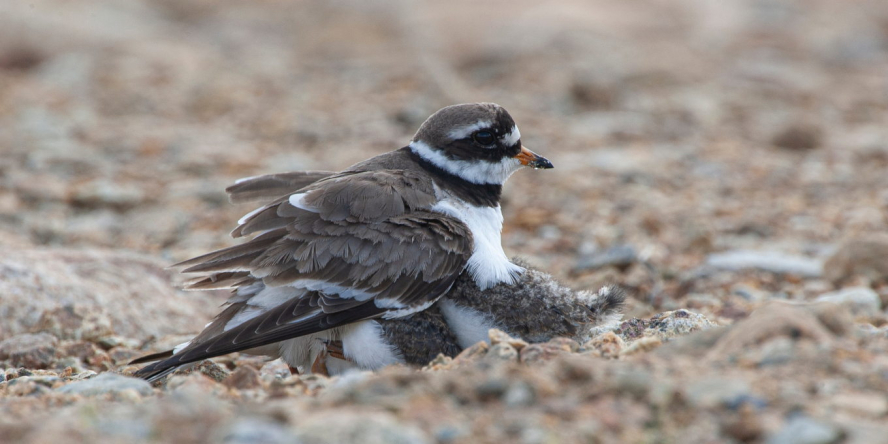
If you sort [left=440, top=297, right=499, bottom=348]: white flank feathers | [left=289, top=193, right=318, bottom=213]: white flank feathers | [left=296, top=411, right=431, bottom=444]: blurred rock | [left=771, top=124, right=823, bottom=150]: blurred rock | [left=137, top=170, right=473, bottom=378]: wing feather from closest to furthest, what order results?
[left=296, top=411, right=431, bottom=444]: blurred rock
[left=137, top=170, right=473, bottom=378]: wing feather
[left=440, top=297, right=499, bottom=348]: white flank feathers
[left=289, top=193, right=318, bottom=213]: white flank feathers
[left=771, top=124, right=823, bottom=150]: blurred rock

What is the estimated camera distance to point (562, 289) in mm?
4945

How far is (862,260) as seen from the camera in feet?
21.9

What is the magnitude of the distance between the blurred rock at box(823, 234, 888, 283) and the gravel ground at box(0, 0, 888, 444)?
15 millimetres

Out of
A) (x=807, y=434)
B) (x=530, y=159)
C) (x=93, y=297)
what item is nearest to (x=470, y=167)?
(x=530, y=159)

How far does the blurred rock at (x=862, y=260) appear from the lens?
665 cm

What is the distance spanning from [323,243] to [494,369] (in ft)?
5.57

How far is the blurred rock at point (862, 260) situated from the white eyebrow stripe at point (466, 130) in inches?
112

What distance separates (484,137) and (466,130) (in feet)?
0.38

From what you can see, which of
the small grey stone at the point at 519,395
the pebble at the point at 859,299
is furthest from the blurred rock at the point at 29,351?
the pebble at the point at 859,299

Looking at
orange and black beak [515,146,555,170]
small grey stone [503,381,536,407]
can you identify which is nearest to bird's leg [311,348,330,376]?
orange and black beak [515,146,555,170]

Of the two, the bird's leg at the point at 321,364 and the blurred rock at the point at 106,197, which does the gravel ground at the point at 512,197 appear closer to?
the blurred rock at the point at 106,197

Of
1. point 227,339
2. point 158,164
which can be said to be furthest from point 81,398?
point 158,164

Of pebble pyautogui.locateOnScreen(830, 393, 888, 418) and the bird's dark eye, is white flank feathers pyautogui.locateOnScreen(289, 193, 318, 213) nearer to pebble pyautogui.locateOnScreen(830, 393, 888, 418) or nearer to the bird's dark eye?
the bird's dark eye

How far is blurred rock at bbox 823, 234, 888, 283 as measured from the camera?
6.65 meters
